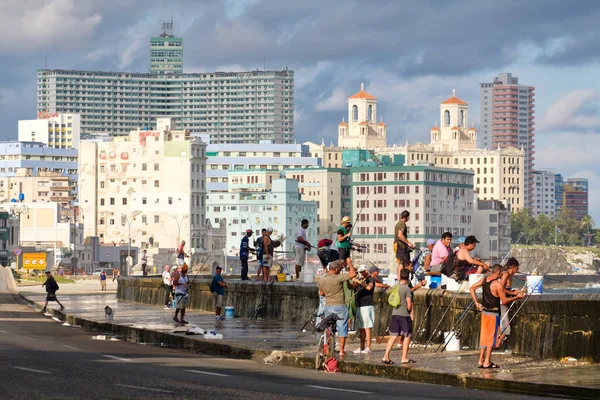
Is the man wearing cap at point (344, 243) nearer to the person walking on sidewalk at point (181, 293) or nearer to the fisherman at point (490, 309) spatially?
the person walking on sidewalk at point (181, 293)

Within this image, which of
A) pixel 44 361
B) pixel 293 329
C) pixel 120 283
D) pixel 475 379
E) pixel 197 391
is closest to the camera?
pixel 197 391

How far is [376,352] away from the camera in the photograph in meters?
27.0

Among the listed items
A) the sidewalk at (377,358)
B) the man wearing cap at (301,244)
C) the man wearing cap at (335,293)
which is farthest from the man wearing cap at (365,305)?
the man wearing cap at (301,244)

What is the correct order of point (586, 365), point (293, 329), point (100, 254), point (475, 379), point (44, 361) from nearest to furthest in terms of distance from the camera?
point (475, 379) < point (586, 365) < point (44, 361) < point (293, 329) < point (100, 254)

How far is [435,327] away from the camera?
2841cm

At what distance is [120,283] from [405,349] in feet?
131

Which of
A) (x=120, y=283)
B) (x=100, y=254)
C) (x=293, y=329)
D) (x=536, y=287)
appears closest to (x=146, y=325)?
(x=293, y=329)

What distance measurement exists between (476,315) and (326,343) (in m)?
3.77

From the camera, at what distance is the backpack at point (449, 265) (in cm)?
2922

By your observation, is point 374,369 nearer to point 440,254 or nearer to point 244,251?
point 440,254

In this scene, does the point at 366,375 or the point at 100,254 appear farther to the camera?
the point at 100,254

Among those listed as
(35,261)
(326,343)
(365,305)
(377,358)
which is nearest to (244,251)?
(365,305)

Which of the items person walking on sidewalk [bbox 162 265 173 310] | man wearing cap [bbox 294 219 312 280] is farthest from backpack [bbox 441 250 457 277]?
person walking on sidewalk [bbox 162 265 173 310]

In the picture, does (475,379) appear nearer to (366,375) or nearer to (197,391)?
(366,375)
